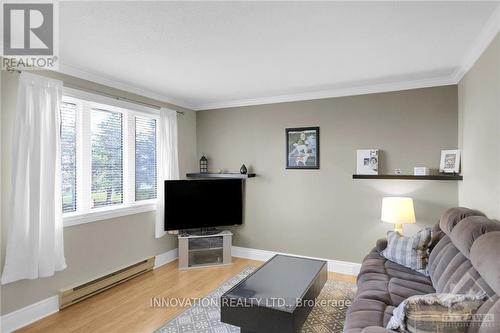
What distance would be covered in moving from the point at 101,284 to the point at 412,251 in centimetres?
333

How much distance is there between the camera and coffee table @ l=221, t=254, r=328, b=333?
2.03 meters

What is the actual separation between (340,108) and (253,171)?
1.61 metres

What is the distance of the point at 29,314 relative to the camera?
2643mm

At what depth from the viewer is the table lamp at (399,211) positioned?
3.19 metres

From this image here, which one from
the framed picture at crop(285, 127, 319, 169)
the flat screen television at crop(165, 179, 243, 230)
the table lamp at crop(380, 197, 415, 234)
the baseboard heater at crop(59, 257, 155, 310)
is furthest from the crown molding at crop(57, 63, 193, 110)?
the table lamp at crop(380, 197, 415, 234)

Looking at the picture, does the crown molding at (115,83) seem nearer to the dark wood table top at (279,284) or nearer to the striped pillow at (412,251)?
the dark wood table top at (279,284)

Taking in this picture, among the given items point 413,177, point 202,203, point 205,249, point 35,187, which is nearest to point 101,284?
point 35,187

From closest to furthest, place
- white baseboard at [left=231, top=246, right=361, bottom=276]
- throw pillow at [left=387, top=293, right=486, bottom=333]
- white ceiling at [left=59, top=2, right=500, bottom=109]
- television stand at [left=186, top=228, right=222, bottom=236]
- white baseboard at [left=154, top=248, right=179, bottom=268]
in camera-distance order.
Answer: throw pillow at [left=387, top=293, right=486, bottom=333] → white ceiling at [left=59, top=2, right=500, bottom=109] → white baseboard at [left=231, top=246, right=361, bottom=276] → white baseboard at [left=154, top=248, right=179, bottom=268] → television stand at [left=186, top=228, right=222, bottom=236]

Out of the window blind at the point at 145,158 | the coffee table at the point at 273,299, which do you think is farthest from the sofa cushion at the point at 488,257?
the window blind at the point at 145,158

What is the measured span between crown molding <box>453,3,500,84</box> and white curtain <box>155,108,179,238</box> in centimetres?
366

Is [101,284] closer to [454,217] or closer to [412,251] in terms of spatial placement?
[412,251]

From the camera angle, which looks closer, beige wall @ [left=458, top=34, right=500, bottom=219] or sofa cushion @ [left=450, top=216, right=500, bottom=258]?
sofa cushion @ [left=450, top=216, right=500, bottom=258]

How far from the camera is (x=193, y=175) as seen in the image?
4672mm

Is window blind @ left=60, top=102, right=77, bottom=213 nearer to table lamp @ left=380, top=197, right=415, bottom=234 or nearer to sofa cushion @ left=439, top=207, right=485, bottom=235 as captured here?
table lamp @ left=380, top=197, right=415, bottom=234
